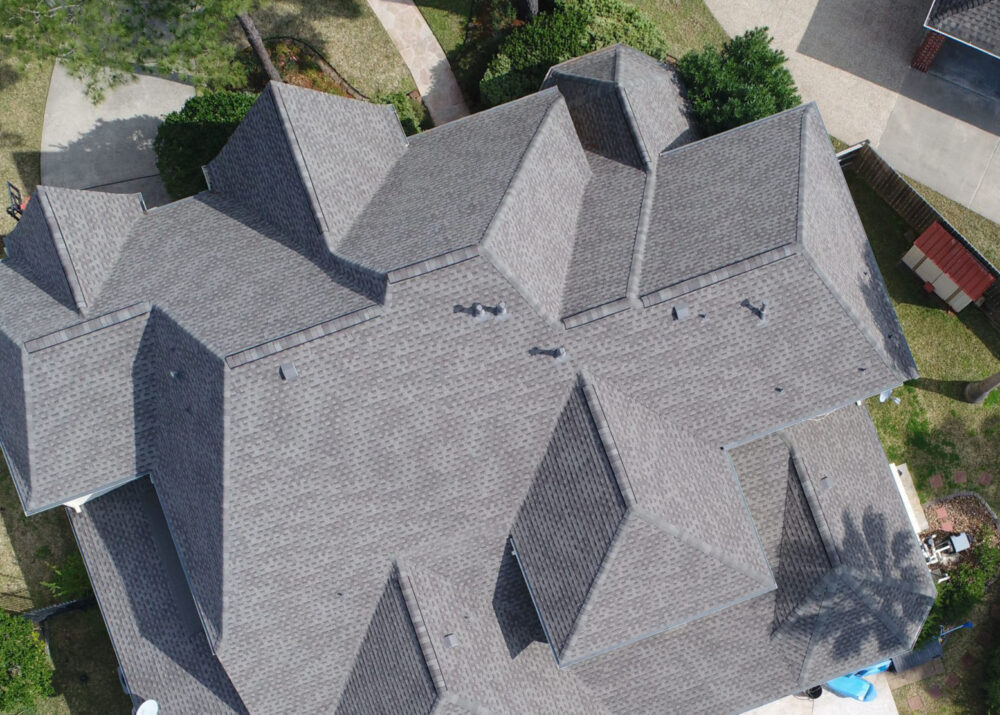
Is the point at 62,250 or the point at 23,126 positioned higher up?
the point at 23,126

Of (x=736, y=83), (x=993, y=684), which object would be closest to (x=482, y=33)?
(x=736, y=83)

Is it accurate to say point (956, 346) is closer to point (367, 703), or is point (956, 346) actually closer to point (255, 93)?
point (367, 703)

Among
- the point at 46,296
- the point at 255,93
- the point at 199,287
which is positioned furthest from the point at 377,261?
the point at 255,93

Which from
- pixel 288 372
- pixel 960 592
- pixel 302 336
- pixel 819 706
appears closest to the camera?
pixel 288 372

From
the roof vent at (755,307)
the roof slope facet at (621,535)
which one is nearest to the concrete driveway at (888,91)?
the roof vent at (755,307)

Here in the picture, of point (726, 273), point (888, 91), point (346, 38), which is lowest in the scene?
point (726, 273)

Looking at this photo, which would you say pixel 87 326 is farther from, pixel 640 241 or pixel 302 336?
pixel 640 241
